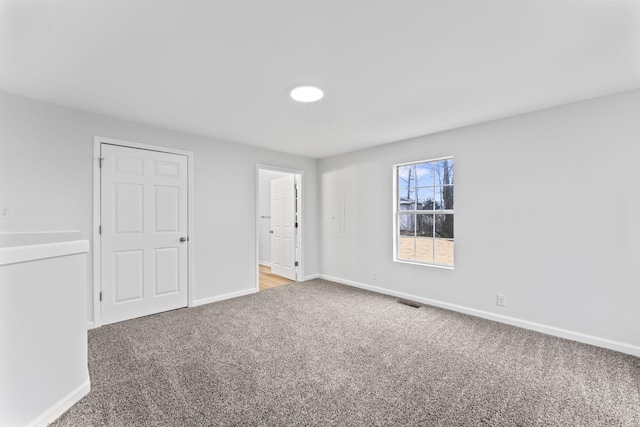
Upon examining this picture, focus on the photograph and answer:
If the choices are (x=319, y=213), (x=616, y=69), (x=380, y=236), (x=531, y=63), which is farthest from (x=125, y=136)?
(x=616, y=69)

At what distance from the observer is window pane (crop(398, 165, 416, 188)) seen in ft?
13.7

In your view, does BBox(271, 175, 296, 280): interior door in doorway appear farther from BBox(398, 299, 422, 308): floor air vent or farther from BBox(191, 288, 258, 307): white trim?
BBox(398, 299, 422, 308): floor air vent

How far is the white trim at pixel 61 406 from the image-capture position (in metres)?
1.55

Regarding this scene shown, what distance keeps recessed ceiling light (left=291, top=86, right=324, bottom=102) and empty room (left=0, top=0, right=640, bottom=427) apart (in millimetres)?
27

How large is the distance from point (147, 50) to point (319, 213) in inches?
150

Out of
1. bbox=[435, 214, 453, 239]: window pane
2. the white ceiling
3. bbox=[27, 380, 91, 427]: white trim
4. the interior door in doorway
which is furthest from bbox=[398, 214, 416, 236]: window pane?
bbox=[27, 380, 91, 427]: white trim

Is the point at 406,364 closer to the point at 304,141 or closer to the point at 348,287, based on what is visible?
the point at 348,287

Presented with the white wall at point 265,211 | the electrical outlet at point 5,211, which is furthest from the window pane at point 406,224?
the electrical outlet at point 5,211

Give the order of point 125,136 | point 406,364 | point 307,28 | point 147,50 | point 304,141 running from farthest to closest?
point 304,141
point 125,136
point 406,364
point 147,50
point 307,28

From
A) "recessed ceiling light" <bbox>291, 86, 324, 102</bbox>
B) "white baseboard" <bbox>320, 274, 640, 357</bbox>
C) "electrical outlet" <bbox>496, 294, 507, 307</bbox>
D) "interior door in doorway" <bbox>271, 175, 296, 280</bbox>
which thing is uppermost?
"recessed ceiling light" <bbox>291, 86, 324, 102</bbox>

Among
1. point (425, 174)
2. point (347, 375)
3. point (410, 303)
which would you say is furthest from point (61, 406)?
point (425, 174)

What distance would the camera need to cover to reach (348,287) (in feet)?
15.5

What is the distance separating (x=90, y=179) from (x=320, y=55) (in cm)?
274

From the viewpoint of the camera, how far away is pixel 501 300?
3191 mm
